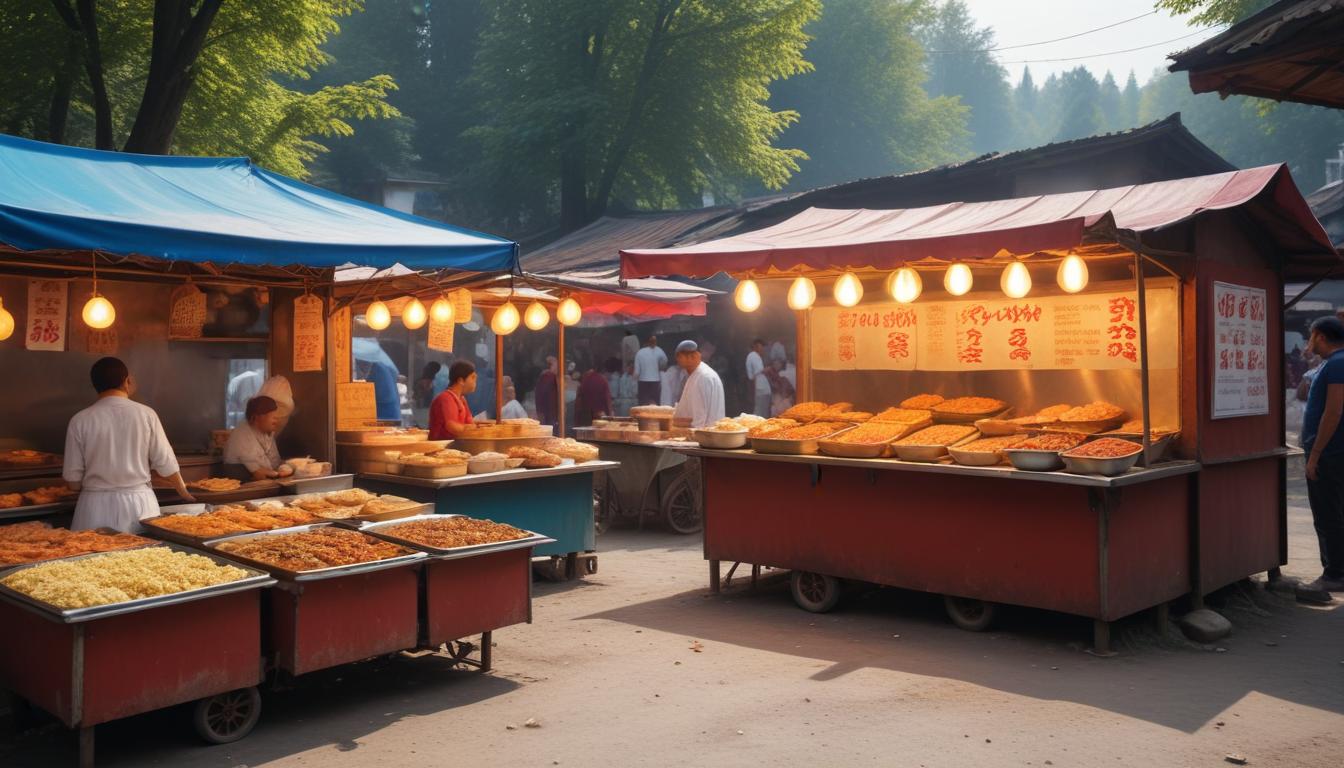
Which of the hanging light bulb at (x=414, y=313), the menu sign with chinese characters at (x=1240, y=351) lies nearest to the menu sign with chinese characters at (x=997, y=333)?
the menu sign with chinese characters at (x=1240, y=351)

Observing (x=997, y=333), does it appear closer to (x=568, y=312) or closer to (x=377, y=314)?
(x=568, y=312)

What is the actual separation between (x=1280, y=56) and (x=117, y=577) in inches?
297

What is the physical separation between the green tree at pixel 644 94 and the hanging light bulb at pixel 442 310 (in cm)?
2153

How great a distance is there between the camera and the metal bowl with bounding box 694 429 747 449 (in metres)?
8.77

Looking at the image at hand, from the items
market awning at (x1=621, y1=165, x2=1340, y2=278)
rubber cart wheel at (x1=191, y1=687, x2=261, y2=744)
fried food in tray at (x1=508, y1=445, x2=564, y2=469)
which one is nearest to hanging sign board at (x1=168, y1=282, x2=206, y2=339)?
fried food in tray at (x1=508, y1=445, x2=564, y2=469)

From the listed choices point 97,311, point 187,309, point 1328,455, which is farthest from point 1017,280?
point 187,309

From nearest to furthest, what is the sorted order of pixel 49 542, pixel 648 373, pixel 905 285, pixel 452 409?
pixel 49 542 < pixel 905 285 < pixel 452 409 < pixel 648 373

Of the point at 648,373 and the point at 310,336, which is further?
the point at 648,373

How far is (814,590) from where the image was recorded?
8.52 m

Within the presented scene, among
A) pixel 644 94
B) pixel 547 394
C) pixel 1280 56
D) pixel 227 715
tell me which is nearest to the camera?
pixel 227 715

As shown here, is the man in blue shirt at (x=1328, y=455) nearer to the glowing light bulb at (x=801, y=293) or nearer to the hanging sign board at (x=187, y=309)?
the glowing light bulb at (x=801, y=293)

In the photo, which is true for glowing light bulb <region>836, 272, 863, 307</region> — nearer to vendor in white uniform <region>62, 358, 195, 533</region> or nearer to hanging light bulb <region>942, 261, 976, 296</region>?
hanging light bulb <region>942, 261, 976, 296</region>

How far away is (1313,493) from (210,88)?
1720 cm

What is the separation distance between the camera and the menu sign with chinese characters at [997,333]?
796cm
